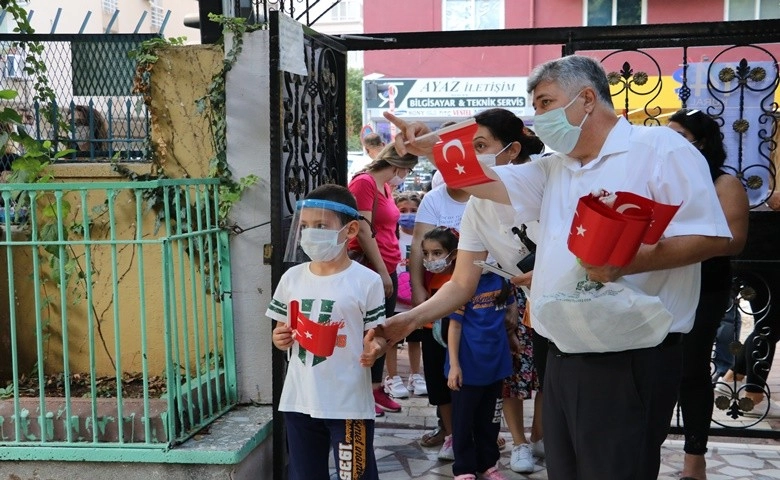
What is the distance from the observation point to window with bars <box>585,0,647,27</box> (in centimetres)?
2184

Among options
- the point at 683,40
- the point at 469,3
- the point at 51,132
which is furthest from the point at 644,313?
the point at 469,3

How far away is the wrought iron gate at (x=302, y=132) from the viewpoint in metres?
4.04

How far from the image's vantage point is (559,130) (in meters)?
2.68

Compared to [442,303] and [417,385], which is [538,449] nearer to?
[417,385]

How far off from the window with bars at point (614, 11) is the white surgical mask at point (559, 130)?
2053 centimetres

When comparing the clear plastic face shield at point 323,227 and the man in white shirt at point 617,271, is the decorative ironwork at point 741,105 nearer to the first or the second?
the clear plastic face shield at point 323,227

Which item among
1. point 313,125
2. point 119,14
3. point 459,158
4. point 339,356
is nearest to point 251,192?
point 313,125

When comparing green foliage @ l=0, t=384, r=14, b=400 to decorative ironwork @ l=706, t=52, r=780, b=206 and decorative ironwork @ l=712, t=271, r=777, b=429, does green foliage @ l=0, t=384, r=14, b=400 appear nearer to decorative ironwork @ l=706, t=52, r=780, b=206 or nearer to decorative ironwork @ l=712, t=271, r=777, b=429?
decorative ironwork @ l=712, t=271, r=777, b=429

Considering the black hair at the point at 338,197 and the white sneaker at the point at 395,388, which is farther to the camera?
the white sneaker at the point at 395,388

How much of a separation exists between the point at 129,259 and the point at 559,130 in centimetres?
312

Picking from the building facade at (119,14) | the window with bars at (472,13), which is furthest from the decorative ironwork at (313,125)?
the window with bars at (472,13)

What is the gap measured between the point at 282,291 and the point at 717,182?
88.9 inches

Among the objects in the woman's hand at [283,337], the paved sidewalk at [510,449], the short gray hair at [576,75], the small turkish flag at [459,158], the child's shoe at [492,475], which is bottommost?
the paved sidewalk at [510,449]

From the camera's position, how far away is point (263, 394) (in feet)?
14.9
